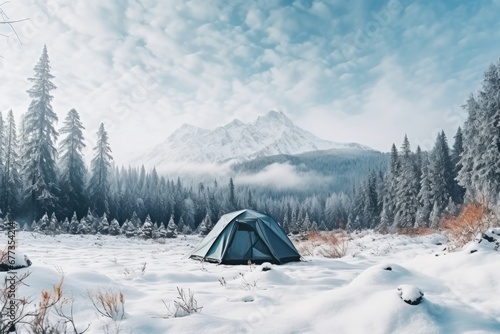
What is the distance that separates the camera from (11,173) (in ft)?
107

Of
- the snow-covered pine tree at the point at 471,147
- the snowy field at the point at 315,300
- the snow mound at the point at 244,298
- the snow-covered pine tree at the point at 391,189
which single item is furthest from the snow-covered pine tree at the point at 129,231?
the snow-covered pine tree at the point at 391,189

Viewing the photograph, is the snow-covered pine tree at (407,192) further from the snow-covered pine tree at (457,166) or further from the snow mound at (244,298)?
the snow mound at (244,298)

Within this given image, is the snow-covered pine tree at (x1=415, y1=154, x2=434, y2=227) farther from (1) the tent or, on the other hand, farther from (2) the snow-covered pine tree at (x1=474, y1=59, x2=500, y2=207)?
(1) the tent

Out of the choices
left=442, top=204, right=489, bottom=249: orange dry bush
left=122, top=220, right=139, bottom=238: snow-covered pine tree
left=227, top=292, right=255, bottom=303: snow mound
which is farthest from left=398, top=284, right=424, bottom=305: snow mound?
left=122, top=220, right=139, bottom=238: snow-covered pine tree

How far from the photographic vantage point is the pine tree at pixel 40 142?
30.1 m

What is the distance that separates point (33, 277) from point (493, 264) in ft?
22.1

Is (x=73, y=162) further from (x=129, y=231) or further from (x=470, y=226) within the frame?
(x=470, y=226)

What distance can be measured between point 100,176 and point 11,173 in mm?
9591

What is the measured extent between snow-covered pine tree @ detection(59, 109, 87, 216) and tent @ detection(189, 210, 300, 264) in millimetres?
30721

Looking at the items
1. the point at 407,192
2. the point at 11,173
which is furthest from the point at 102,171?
the point at 407,192

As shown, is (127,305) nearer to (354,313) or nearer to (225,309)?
(225,309)

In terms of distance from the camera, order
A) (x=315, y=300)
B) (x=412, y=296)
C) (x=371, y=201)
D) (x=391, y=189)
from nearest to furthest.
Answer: (x=412, y=296) → (x=315, y=300) → (x=391, y=189) → (x=371, y=201)

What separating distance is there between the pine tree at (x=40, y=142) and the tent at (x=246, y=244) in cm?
2696

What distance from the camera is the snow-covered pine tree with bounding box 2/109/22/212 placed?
31312 millimetres
